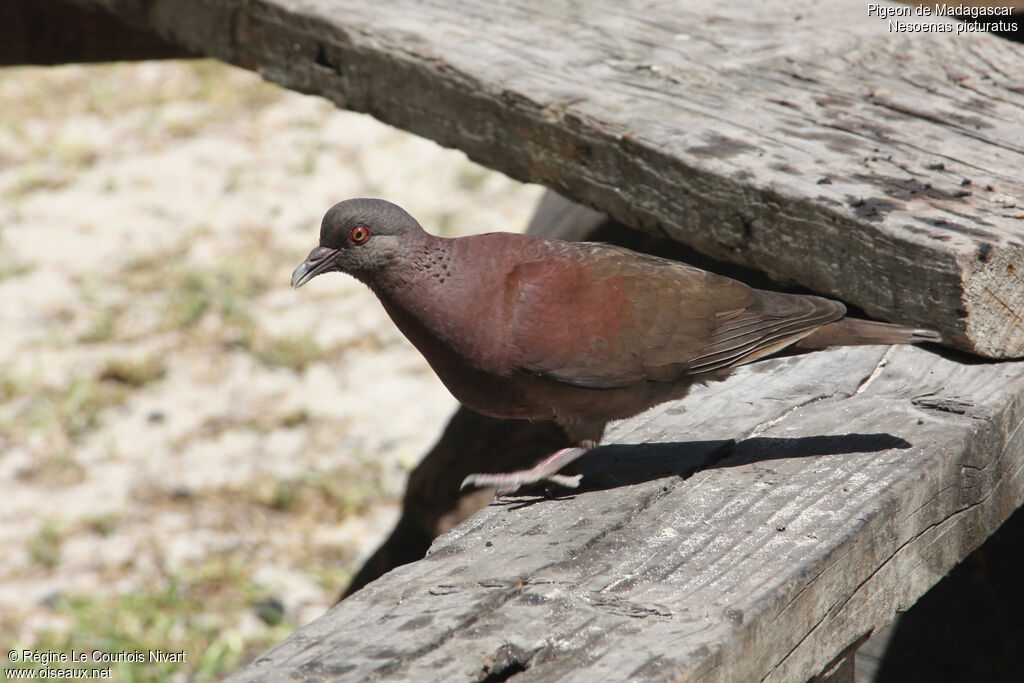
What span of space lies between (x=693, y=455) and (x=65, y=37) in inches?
137

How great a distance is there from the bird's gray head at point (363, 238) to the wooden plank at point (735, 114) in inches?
17.7

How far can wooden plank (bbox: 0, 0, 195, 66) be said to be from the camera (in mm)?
4484

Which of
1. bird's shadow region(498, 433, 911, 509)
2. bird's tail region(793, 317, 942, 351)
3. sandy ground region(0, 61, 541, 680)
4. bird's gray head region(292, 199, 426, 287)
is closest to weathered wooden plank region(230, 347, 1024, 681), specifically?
bird's shadow region(498, 433, 911, 509)

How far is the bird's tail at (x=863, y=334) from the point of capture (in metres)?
2.38

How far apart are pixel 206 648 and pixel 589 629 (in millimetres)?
3239

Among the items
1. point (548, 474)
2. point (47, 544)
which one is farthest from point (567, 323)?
point (47, 544)

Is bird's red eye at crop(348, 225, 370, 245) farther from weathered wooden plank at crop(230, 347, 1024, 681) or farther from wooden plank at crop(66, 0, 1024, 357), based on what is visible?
weathered wooden plank at crop(230, 347, 1024, 681)

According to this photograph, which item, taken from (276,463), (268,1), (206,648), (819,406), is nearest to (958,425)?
(819,406)

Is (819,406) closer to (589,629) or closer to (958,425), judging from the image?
(958,425)

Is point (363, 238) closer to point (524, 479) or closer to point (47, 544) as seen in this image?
point (524, 479)

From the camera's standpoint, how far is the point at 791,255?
260cm

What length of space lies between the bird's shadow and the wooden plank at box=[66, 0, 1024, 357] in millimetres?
420

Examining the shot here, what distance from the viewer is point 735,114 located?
2.89 meters

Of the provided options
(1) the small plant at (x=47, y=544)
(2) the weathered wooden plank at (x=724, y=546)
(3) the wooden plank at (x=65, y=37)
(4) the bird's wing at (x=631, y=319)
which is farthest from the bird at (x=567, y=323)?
(1) the small plant at (x=47, y=544)
